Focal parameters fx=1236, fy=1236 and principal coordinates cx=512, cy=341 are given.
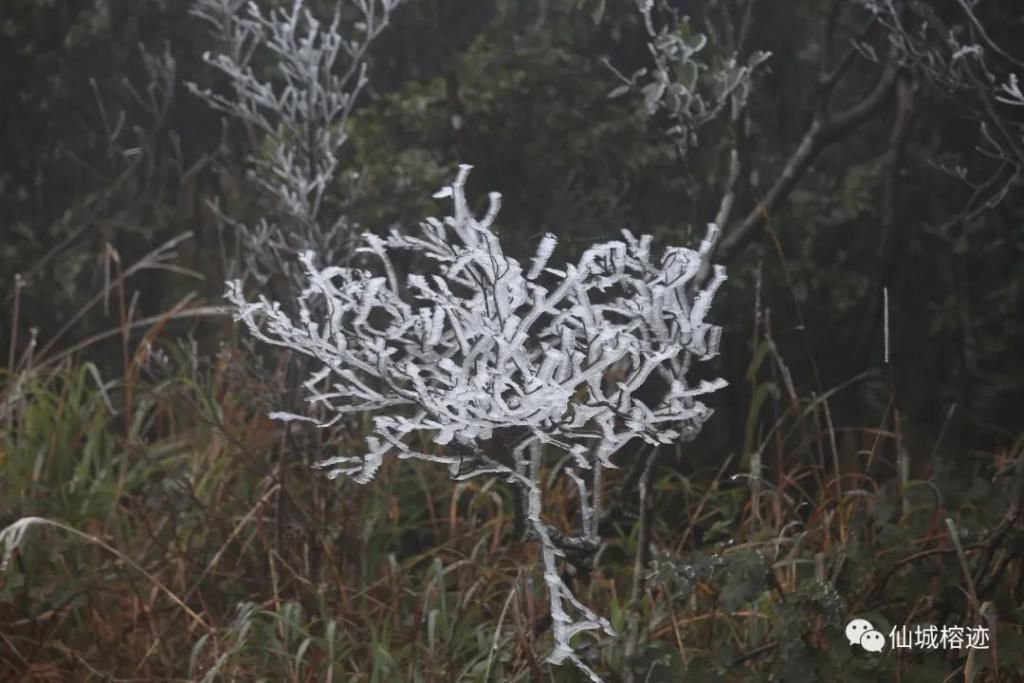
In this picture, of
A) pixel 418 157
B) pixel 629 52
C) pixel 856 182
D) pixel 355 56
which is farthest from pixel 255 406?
pixel 856 182

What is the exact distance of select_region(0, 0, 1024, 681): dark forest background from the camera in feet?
7.23

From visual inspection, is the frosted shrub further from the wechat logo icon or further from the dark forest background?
the wechat logo icon

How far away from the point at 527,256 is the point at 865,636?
86 centimetres

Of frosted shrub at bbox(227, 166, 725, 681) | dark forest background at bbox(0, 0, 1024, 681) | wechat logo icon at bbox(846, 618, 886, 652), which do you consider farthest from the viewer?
dark forest background at bbox(0, 0, 1024, 681)

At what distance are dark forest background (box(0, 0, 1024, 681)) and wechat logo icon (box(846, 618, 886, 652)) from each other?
5 centimetres

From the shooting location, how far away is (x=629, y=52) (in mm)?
2801

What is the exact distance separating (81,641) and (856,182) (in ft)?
6.53

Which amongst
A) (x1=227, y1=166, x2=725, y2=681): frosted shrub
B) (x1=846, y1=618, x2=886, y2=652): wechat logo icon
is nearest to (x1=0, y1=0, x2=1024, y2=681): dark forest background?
(x1=846, y1=618, x2=886, y2=652): wechat logo icon

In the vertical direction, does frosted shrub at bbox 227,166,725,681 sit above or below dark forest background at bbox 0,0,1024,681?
above

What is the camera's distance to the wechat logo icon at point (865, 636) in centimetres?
208

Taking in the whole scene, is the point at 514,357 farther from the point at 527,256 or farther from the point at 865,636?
the point at 865,636

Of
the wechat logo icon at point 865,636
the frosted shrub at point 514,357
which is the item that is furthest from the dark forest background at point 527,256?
the frosted shrub at point 514,357

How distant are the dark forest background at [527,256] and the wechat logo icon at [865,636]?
5 cm

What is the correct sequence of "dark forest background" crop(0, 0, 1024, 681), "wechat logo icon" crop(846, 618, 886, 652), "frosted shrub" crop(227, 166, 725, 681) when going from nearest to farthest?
"frosted shrub" crop(227, 166, 725, 681)
"wechat logo icon" crop(846, 618, 886, 652)
"dark forest background" crop(0, 0, 1024, 681)
